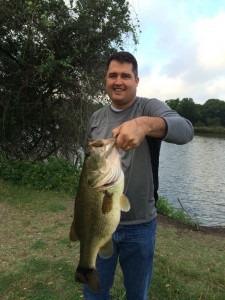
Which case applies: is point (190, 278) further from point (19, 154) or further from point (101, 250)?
point (19, 154)

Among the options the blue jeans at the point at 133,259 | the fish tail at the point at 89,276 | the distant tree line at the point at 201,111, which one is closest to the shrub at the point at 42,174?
the blue jeans at the point at 133,259

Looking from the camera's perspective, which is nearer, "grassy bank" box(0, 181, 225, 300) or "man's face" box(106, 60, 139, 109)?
"man's face" box(106, 60, 139, 109)

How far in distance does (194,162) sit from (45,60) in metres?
19.2

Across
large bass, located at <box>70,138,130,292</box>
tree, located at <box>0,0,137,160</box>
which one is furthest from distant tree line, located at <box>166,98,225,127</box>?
large bass, located at <box>70,138,130,292</box>

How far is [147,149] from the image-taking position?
2.88 meters

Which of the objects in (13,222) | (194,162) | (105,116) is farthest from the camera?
(194,162)

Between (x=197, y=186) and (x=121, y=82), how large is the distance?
16376 millimetres

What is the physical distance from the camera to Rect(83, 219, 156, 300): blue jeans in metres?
2.97

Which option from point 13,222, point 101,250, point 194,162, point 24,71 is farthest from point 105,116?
point 194,162

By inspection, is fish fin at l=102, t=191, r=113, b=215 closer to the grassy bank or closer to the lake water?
the grassy bank

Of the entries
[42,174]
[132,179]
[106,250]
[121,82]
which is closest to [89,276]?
[106,250]

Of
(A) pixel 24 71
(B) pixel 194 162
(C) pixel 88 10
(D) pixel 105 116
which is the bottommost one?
(B) pixel 194 162

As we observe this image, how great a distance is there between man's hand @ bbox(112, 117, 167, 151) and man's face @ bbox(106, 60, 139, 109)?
21.5 inches

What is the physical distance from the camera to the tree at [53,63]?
1059cm
